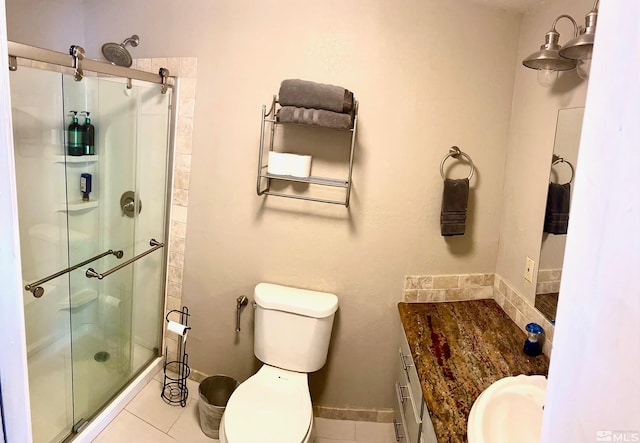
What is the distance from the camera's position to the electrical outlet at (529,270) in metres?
1.88

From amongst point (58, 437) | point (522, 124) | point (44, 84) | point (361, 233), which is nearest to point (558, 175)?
point (522, 124)

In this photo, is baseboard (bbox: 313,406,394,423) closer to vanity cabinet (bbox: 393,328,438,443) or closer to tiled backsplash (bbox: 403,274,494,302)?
vanity cabinet (bbox: 393,328,438,443)

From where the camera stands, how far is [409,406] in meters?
1.84

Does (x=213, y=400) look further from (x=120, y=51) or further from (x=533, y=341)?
(x=120, y=51)

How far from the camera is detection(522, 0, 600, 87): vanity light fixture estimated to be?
130cm

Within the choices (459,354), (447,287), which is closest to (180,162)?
(447,287)

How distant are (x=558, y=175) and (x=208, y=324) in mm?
1945

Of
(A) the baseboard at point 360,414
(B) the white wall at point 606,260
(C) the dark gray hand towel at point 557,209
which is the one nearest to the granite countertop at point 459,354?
(C) the dark gray hand towel at point 557,209

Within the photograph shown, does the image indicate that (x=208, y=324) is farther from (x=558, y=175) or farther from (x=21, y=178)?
(x=558, y=175)

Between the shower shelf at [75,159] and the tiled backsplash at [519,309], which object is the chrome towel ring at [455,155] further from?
the shower shelf at [75,159]

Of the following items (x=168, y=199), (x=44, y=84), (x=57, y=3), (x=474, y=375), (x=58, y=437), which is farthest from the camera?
(x=168, y=199)

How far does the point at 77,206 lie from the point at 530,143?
2.20 metres

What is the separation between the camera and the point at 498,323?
201 cm

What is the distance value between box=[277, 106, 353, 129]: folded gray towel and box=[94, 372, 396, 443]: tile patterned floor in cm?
164
